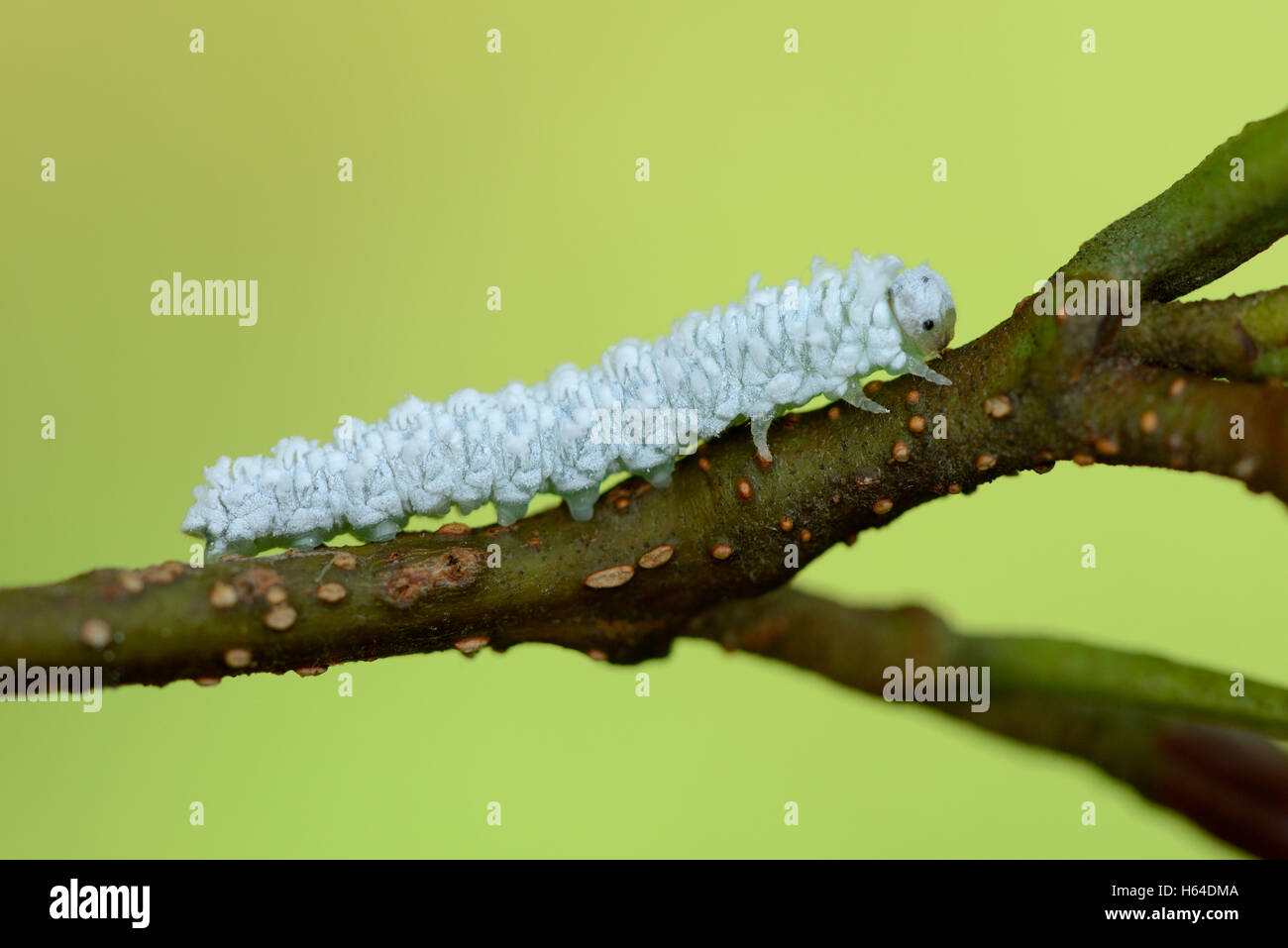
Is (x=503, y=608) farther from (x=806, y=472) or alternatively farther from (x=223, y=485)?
(x=223, y=485)

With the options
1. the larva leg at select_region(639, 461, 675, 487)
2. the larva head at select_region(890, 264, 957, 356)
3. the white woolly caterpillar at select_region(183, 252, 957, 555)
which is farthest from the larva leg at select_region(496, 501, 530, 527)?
the larva head at select_region(890, 264, 957, 356)

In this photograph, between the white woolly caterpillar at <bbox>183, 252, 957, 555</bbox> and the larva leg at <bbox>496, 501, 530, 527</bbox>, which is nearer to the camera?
the white woolly caterpillar at <bbox>183, 252, 957, 555</bbox>

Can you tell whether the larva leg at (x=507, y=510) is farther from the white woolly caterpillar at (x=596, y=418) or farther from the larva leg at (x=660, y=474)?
the larva leg at (x=660, y=474)

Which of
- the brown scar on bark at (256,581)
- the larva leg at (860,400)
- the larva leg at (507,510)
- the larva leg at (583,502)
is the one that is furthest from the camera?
the larva leg at (507,510)

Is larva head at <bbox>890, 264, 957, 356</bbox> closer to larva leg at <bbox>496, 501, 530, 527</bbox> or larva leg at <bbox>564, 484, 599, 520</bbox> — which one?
larva leg at <bbox>564, 484, 599, 520</bbox>

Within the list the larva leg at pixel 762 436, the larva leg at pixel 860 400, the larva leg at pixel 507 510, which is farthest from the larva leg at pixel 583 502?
the larva leg at pixel 860 400

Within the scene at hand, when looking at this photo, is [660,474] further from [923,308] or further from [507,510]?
[923,308]
